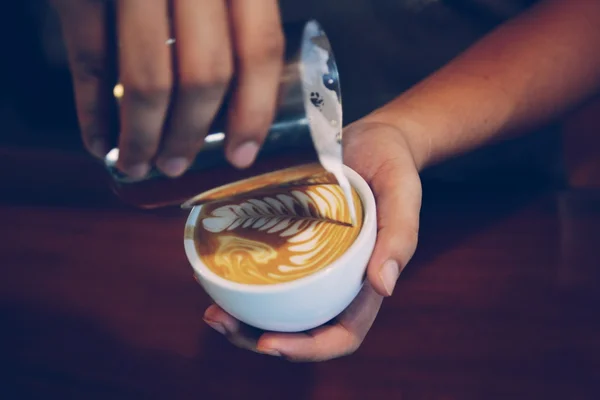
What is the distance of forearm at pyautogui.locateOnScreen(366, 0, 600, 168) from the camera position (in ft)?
2.79

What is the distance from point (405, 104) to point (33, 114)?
903mm

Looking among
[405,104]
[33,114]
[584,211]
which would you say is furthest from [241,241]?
[33,114]

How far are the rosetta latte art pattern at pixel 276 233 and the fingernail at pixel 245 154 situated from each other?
0.40 feet

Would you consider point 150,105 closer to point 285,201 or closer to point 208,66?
point 208,66

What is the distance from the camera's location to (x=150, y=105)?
0.37 meters

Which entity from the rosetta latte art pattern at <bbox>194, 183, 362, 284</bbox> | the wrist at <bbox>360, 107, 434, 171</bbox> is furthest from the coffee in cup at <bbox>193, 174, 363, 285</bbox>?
the wrist at <bbox>360, 107, 434, 171</bbox>

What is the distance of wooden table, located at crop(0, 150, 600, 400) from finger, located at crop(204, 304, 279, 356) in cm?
5

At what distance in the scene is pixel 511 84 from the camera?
0.86m

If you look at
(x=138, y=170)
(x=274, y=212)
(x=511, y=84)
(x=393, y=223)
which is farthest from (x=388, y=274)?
(x=511, y=84)

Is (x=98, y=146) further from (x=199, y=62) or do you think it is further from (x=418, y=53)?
(x=418, y=53)

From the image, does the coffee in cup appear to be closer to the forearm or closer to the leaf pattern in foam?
the leaf pattern in foam

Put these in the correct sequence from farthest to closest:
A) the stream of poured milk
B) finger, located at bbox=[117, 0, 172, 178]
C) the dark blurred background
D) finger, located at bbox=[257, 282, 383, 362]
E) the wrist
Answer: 1. the dark blurred background
2. the wrist
3. finger, located at bbox=[257, 282, 383, 362]
4. the stream of poured milk
5. finger, located at bbox=[117, 0, 172, 178]

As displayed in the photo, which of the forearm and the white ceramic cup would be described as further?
the forearm

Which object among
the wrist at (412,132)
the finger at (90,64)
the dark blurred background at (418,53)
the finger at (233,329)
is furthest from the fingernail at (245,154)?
the dark blurred background at (418,53)
